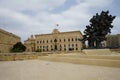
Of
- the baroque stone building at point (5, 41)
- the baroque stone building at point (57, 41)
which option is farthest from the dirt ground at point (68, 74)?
the baroque stone building at point (57, 41)

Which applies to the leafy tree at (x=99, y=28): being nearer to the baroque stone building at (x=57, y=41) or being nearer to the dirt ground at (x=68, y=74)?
the dirt ground at (x=68, y=74)

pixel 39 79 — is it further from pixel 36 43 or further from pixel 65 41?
pixel 36 43

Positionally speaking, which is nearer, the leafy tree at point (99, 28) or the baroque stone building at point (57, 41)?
the leafy tree at point (99, 28)

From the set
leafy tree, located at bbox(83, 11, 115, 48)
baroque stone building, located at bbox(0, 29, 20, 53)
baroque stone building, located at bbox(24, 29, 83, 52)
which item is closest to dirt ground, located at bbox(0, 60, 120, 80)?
leafy tree, located at bbox(83, 11, 115, 48)

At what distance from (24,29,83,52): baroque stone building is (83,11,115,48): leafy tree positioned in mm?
34263

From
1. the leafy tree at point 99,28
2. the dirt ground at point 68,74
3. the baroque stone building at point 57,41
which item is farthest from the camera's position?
the baroque stone building at point 57,41

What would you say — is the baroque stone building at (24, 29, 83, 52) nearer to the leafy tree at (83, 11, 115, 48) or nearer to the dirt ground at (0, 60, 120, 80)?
the leafy tree at (83, 11, 115, 48)

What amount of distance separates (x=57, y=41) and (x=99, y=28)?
4041 cm

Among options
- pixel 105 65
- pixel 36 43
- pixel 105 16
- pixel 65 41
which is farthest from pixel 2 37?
pixel 105 65

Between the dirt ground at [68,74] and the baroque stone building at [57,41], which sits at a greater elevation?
the baroque stone building at [57,41]

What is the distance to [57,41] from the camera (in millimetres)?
64438

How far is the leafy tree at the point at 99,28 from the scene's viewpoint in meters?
24.8

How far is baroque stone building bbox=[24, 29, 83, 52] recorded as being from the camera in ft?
201

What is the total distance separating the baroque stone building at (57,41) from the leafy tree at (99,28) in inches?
1349
